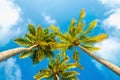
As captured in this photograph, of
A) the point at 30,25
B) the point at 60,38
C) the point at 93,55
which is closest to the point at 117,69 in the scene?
the point at 93,55

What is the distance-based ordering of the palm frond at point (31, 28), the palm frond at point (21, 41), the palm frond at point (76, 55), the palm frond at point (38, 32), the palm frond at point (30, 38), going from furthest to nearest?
the palm frond at point (31, 28), the palm frond at point (38, 32), the palm frond at point (30, 38), the palm frond at point (21, 41), the palm frond at point (76, 55)

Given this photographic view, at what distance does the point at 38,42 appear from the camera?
3703 cm

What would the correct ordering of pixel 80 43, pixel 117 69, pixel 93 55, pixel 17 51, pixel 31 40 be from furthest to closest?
Result: 1. pixel 31 40
2. pixel 80 43
3. pixel 93 55
4. pixel 17 51
5. pixel 117 69

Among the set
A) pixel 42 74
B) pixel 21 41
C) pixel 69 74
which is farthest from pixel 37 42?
pixel 69 74

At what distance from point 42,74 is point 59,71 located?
2489 millimetres

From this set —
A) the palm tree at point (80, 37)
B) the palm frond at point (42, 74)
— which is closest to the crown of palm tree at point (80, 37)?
the palm tree at point (80, 37)

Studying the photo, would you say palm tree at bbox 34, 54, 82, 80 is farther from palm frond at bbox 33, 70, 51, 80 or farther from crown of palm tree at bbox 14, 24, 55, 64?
crown of palm tree at bbox 14, 24, 55, 64

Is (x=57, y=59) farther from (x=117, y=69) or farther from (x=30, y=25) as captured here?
(x=117, y=69)

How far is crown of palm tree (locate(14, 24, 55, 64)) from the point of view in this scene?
122 feet

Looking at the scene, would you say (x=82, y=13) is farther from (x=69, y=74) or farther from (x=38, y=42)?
(x=69, y=74)

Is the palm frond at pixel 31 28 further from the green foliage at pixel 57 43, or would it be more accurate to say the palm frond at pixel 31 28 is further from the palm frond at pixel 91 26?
the palm frond at pixel 91 26

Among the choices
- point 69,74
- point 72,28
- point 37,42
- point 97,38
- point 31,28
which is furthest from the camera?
point 69,74

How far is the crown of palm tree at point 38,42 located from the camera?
37.2 metres

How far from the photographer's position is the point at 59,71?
45.7 metres
